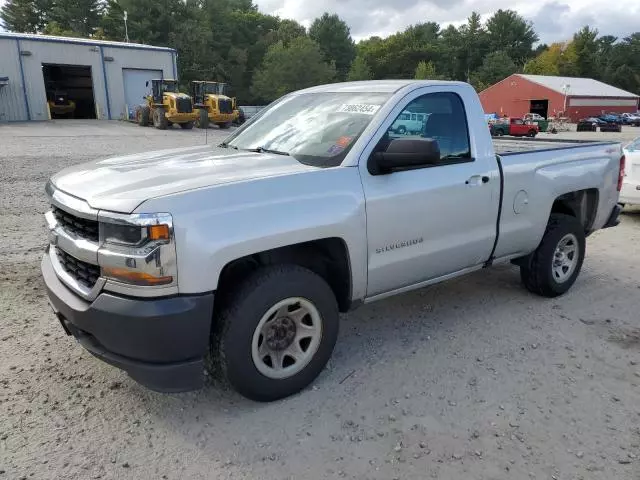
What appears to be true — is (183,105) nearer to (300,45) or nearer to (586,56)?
(300,45)

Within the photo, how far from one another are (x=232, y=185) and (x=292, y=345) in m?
1.08

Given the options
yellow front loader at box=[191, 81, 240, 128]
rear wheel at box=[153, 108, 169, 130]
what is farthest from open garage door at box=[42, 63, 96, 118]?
rear wheel at box=[153, 108, 169, 130]

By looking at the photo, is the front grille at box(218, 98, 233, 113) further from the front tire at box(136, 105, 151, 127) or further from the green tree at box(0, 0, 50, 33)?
the green tree at box(0, 0, 50, 33)

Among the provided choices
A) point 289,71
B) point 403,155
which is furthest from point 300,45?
→ point 403,155

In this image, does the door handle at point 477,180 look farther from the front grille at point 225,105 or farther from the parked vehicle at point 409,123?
the front grille at point 225,105

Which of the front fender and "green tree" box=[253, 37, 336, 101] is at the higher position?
"green tree" box=[253, 37, 336, 101]

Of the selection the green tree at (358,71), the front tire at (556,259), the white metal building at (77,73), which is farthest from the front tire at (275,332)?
the green tree at (358,71)

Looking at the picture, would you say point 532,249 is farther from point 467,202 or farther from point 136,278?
Answer: point 136,278

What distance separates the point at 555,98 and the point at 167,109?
44892mm

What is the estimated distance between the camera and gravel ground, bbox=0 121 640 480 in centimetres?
276

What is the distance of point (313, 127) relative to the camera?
390 cm

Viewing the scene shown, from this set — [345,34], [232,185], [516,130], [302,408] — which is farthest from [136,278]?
[345,34]

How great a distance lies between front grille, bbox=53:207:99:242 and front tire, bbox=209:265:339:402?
812mm

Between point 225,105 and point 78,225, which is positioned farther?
point 225,105
